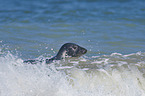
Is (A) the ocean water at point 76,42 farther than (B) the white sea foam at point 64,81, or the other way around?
(A) the ocean water at point 76,42

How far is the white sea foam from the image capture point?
4988 millimetres

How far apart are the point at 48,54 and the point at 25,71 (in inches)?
74.0

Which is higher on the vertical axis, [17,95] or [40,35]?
[40,35]

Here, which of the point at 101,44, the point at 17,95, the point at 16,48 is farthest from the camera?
the point at 101,44

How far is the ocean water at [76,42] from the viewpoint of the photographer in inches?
201

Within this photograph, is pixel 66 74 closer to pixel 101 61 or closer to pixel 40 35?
pixel 101 61

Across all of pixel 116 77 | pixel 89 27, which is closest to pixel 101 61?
pixel 116 77

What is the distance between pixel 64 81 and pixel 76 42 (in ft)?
11.6

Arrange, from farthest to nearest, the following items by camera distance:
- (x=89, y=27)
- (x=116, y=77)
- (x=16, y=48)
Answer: (x=89, y=27)
(x=16, y=48)
(x=116, y=77)

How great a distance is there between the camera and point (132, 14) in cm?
1335

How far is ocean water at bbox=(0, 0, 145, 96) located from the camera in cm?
510

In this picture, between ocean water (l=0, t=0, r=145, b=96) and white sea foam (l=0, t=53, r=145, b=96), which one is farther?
ocean water (l=0, t=0, r=145, b=96)

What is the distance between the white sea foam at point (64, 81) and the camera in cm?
499

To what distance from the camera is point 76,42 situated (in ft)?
28.0
